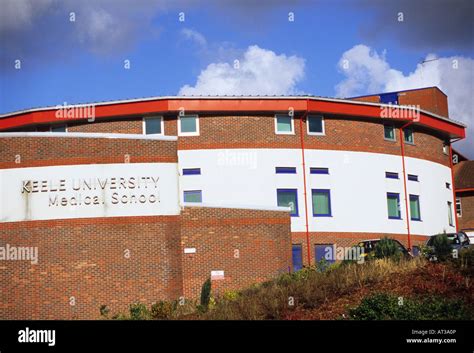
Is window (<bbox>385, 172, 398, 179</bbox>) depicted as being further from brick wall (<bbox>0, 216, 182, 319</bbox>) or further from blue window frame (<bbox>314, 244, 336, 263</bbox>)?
brick wall (<bbox>0, 216, 182, 319</bbox>)

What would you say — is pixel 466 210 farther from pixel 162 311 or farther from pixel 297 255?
pixel 162 311

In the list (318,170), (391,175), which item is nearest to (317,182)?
(318,170)

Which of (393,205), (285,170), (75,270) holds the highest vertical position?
(285,170)

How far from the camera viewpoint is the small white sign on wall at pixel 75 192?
29203 millimetres

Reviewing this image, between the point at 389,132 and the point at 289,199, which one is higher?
the point at 389,132

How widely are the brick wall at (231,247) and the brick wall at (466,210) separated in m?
28.2

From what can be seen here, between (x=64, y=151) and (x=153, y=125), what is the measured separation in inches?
450

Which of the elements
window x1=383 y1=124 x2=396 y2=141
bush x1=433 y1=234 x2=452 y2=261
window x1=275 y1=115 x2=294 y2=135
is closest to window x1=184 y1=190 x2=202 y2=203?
window x1=275 y1=115 x2=294 y2=135

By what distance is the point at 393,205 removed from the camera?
43.6 meters

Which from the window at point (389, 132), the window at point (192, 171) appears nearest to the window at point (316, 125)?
the window at point (389, 132)

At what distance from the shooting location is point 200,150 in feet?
131

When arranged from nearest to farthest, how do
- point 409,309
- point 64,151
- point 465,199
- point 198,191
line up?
point 409,309
point 64,151
point 198,191
point 465,199
